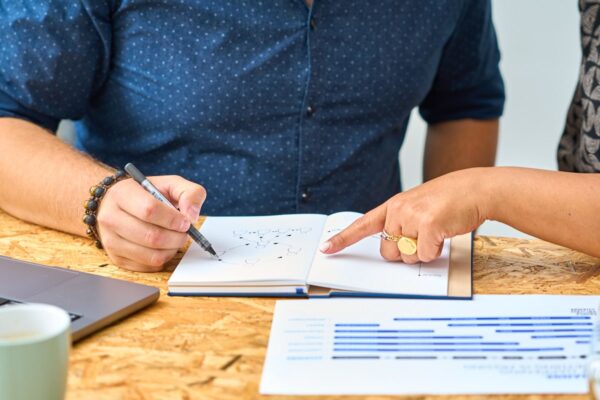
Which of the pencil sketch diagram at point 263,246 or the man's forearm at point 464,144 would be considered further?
the man's forearm at point 464,144

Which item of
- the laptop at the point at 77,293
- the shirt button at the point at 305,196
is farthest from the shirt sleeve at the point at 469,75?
the laptop at the point at 77,293

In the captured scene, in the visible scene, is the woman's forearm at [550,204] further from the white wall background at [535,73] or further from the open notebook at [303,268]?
the white wall background at [535,73]

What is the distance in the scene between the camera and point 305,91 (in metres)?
1.68

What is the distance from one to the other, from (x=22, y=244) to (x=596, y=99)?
96 cm

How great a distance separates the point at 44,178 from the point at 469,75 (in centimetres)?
100

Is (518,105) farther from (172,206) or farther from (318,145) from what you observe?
(172,206)

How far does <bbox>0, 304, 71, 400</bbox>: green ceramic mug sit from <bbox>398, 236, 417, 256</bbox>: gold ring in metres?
0.52

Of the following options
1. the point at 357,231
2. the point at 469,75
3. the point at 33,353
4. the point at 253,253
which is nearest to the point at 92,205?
the point at 253,253

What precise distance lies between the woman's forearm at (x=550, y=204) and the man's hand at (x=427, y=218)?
2 centimetres

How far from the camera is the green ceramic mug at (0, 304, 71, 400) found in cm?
77

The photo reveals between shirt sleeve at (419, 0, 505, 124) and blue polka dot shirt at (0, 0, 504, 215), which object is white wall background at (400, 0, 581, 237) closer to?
shirt sleeve at (419, 0, 505, 124)

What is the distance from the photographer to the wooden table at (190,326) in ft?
2.98

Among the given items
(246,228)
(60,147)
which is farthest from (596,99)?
(60,147)

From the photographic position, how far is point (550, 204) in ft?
4.00
